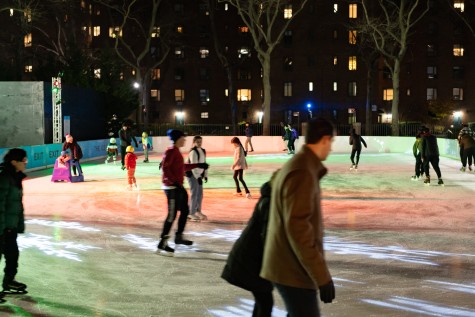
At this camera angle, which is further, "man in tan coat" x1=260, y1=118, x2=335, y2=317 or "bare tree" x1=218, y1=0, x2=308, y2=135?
"bare tree" x1=218, y1=0, x2=308, y2=135

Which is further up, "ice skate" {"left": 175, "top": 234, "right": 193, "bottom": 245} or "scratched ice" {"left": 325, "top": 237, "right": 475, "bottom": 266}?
"ice skate" {"left": 175, "top": 234, "right": 193, "bottom": 245}

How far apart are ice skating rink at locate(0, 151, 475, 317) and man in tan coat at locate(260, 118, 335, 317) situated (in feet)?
8.83

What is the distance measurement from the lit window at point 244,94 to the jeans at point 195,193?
63.5 m

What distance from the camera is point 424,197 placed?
17078 mm

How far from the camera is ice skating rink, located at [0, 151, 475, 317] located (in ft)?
22.1

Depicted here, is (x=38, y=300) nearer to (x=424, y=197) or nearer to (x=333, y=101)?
(x=424, y=197)

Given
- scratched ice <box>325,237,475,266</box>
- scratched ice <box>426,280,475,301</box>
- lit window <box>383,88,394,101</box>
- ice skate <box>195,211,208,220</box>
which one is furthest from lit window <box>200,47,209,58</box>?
scratched ice <box>426,280,475,301</box>

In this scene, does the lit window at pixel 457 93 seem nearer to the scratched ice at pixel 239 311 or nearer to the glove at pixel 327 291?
the scratched ice at pixel 239 311

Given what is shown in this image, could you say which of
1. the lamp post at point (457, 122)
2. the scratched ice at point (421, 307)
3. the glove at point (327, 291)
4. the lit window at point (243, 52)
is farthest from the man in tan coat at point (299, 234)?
the lit window at point (243, 52)

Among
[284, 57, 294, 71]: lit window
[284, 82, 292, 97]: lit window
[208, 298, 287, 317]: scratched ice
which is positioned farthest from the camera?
[284, 82, 292, 97]: lit window

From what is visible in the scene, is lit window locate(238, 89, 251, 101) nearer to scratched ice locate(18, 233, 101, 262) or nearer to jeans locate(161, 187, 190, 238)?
scratched ice locate(18, 233, 101, 262)

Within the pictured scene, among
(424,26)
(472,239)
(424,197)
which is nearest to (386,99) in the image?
(424,26)

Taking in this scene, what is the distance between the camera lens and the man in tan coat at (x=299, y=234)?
3.62 metres

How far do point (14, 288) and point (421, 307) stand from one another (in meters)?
4.15
